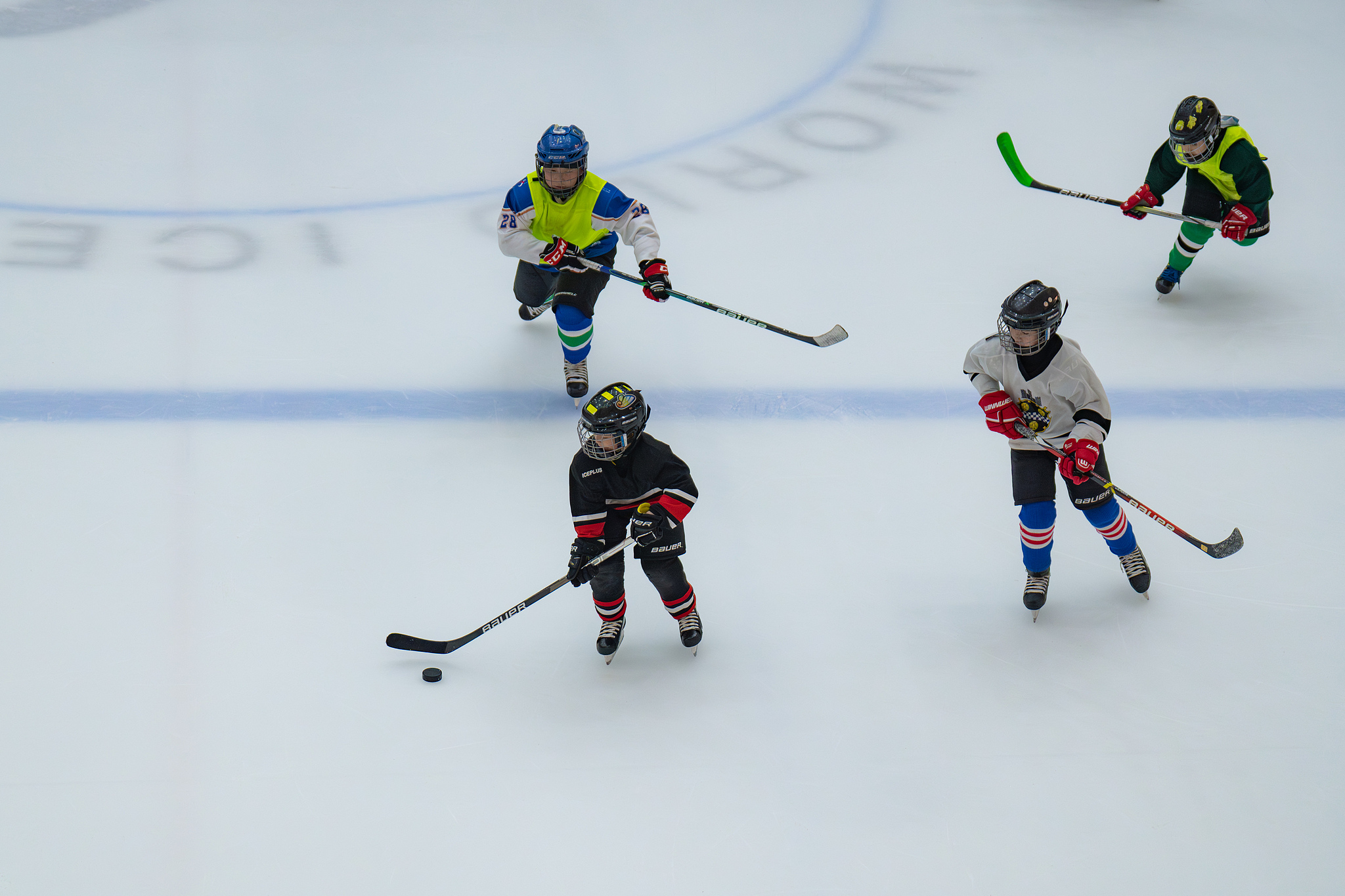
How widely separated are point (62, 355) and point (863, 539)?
9.51ft

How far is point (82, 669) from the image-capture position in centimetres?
280

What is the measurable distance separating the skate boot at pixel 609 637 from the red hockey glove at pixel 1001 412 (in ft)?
3.57

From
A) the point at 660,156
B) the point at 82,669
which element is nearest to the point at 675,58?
the point at 660,156

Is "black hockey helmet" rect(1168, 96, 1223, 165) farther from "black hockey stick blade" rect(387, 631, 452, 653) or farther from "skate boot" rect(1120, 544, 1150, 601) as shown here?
"black hockey stick blade" rect(387, 631, 452, 653)

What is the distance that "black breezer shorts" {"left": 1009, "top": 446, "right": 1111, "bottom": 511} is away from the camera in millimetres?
2858

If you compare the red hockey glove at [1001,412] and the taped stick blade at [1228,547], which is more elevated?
the red hockey glove at [1001,412]

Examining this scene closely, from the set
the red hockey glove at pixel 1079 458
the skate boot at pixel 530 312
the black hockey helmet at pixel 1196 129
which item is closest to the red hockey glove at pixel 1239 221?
the black hockey helmet at pixel 1196 129

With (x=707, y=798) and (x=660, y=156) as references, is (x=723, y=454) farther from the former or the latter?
(x=660, y=156)

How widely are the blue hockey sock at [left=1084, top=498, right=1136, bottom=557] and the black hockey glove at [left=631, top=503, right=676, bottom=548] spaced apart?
1.13 m

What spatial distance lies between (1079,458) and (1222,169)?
1855 mm

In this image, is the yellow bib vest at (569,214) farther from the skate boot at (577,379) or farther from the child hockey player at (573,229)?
the skate boot at (577,379)

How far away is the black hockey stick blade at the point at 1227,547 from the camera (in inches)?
115

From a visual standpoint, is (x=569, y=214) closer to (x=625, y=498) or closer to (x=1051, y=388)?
(x=625, y=498)

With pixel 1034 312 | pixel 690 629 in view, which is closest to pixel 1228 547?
pixel 1034 312
